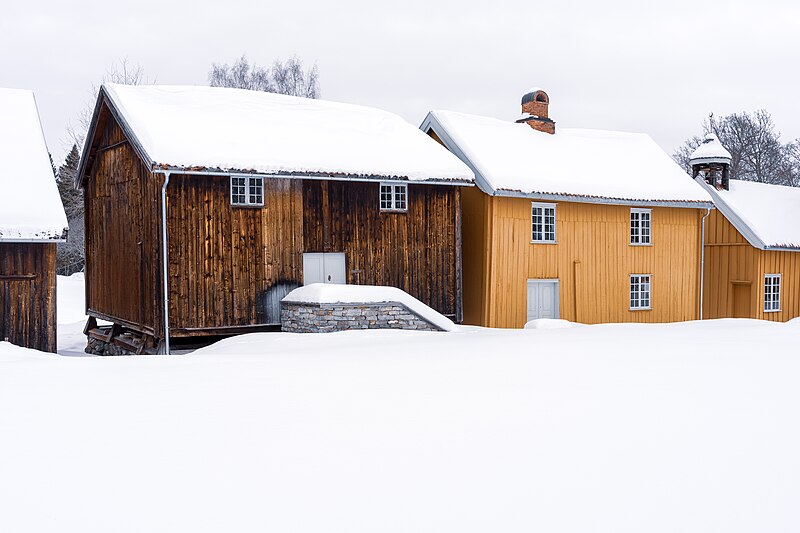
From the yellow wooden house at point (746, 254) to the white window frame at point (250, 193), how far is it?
692 inches

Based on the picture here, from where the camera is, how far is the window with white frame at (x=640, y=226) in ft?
81.6

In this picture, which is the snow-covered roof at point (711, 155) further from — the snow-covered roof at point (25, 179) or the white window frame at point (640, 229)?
the snow-covered roof at point (25, 179)

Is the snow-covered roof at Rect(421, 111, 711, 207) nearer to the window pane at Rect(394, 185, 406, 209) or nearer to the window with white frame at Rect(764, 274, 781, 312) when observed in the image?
the window pane at Rect(394, 185, 406, 209)

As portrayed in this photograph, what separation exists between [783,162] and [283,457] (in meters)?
54.4

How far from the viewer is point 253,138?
19609mm

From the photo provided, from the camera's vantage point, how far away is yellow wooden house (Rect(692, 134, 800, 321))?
27.6 m

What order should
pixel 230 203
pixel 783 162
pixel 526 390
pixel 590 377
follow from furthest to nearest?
pixel 783 162
pixel 230 203
pixel 590 377
pixel 526 390

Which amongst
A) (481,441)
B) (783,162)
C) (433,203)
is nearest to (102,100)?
(433,203)

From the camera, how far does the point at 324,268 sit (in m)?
19.9

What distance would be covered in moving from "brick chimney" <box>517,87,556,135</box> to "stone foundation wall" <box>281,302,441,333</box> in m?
10.8

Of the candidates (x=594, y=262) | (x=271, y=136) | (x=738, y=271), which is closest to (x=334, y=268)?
(x=271, y=136)

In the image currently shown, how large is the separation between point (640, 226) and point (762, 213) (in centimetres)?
707

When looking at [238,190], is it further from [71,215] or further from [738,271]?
[71,215]

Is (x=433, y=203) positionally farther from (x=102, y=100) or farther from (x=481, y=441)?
(x=481, y=441)
